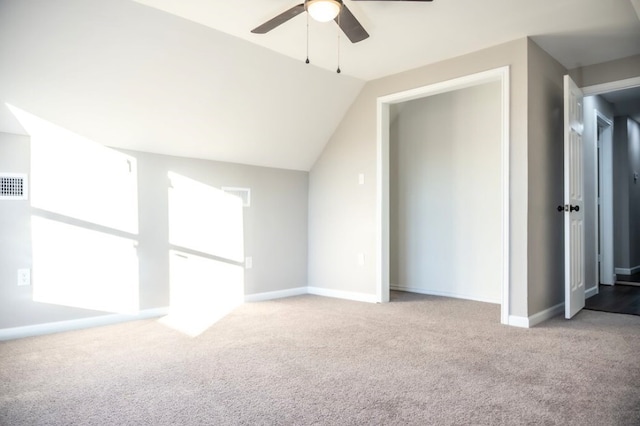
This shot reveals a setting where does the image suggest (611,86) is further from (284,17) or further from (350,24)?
(284,17)

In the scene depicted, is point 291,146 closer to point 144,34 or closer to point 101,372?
point 144,34

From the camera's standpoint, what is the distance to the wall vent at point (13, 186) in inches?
119

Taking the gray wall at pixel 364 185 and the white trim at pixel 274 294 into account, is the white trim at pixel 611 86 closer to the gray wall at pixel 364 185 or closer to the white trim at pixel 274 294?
the gray wall at pixel 364 185

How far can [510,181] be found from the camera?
3.45m

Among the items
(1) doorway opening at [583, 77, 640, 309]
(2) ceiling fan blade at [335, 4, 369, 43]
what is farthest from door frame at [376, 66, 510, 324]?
(1) doorway opening at [583, 77, 640, 309]

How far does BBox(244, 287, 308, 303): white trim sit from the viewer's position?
4496 millimetres

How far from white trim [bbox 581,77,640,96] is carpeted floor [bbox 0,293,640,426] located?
2.09m

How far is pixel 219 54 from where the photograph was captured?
11.0ft

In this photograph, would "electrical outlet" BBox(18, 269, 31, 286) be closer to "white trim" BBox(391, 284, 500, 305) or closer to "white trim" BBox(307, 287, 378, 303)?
"white trim" BBox(307, 287, 378, 303)

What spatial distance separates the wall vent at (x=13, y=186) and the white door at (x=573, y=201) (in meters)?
4.23

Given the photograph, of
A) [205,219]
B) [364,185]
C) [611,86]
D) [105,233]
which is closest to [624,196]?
[611,86]

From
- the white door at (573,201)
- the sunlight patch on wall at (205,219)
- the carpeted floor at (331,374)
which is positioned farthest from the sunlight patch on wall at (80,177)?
the white door at (573,201)

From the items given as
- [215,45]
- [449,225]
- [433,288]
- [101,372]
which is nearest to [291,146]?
[215,45]

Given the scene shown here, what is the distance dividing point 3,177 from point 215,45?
5.88ft
